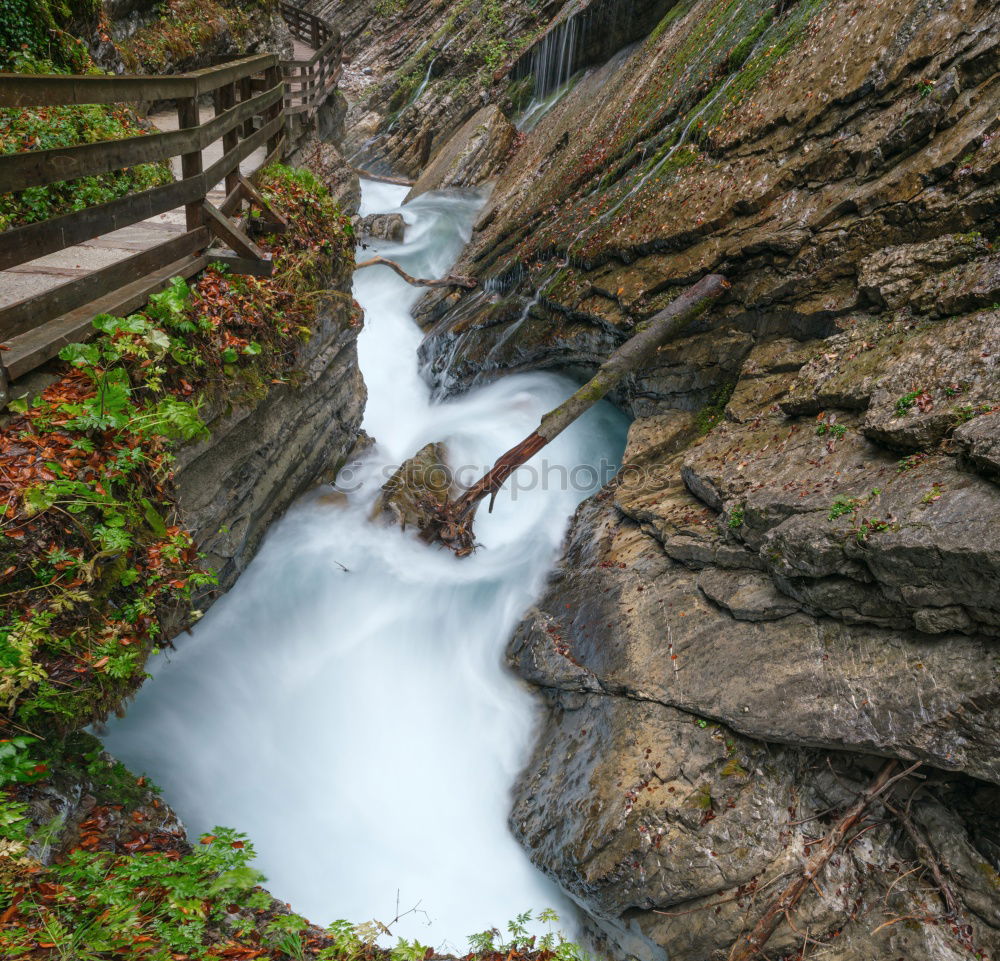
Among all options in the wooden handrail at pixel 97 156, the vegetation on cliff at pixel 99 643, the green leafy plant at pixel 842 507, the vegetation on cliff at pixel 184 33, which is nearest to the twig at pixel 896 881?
the green leafy plant at pixel 842 507

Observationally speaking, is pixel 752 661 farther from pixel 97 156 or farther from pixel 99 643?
pixel 97 156

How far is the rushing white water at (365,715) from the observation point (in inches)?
239

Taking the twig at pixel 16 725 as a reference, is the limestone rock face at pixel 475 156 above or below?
above

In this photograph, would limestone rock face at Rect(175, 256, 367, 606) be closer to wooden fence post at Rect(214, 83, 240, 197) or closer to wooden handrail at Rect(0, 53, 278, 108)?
wooden fence post at Rect(214, 83, 240, 197)

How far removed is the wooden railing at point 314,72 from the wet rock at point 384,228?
9.50 ft

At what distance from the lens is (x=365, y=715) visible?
714 centimetres

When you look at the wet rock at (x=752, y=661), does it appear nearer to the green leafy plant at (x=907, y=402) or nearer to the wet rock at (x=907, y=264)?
the green leafy plant at (x=907, y=402)

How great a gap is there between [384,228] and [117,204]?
1306cm

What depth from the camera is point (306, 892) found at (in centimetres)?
586

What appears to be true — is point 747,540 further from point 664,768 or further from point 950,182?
point 950,182

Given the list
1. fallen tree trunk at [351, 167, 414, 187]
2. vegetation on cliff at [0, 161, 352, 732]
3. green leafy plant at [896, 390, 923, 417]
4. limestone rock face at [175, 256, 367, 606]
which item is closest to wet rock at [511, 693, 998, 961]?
green leafy plant at [896, 390, 923, 417]

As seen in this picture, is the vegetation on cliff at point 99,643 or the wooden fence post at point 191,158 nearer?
the vegetation on cliff at point 99,643

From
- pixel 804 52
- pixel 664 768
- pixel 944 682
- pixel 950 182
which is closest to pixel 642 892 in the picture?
pixel 664 768

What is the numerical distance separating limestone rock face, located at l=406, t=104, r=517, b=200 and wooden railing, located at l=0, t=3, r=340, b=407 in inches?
494
